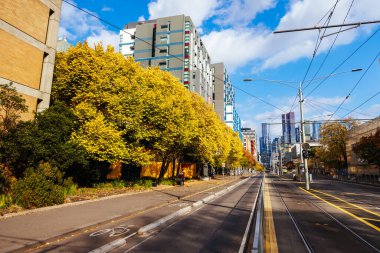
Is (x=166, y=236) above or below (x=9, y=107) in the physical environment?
below

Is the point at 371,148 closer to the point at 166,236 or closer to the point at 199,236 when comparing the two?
the point at 199,236

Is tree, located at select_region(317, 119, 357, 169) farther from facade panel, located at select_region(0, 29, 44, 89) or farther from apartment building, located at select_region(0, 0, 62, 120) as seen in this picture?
facade panel, located at select_region(0, 29, 44, 89)

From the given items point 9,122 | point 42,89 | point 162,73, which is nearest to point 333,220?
point 9,122

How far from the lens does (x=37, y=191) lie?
42.1 feet

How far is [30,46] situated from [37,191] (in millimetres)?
11984

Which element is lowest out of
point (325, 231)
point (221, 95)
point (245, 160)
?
point (325, 231)

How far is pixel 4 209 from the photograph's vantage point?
11.8 meters

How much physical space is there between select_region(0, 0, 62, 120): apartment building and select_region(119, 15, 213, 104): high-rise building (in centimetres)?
4514

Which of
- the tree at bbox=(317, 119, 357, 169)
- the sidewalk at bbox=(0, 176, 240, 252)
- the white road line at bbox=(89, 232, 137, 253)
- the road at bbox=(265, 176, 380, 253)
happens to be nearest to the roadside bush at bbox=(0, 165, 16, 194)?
the sidewalk at bbox=(0, 176, 240, 252)

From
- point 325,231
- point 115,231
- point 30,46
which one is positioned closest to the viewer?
point 115,231

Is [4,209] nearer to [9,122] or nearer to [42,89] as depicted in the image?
[9,122]

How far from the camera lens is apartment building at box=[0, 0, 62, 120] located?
17.6 m

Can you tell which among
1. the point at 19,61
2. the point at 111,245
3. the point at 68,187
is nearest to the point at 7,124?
the point at 19,61

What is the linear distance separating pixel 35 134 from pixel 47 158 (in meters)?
1.59
